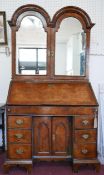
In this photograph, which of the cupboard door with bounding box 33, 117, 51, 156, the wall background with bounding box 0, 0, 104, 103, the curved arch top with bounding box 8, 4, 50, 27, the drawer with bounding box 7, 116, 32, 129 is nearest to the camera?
the drawer with bounding box 7, 116, 32, 129

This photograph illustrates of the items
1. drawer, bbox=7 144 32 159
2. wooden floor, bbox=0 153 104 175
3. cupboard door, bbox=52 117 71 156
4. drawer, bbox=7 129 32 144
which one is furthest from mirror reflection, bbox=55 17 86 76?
wooden floor, bbox=0 153 104 175

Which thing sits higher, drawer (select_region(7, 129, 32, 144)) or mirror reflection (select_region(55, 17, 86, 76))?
mirror reflection (select_region(55, 17, 86, 76))

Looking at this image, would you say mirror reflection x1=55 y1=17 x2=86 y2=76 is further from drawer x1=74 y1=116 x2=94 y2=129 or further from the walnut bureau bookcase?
drawer x1=74 y1=116 x2=94 y2=129

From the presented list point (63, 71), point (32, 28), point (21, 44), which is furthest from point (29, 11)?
point (63, 71)

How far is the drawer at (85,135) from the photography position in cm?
258

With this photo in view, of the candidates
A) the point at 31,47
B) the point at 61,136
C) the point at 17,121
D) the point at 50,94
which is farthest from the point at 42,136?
the point at 31,47

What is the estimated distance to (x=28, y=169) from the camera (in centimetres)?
258

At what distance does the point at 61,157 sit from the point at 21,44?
4.88 ft

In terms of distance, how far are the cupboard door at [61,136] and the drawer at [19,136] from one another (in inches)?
11.8

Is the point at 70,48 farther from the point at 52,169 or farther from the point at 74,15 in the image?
the point at 52,169

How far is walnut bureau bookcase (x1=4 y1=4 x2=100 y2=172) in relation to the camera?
100 inches

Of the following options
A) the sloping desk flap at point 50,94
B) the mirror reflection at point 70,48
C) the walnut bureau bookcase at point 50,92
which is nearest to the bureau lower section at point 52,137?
the walnut bureau bookcase at point 50,92

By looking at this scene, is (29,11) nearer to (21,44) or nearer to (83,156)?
(21,44)

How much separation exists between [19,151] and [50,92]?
75 cm
